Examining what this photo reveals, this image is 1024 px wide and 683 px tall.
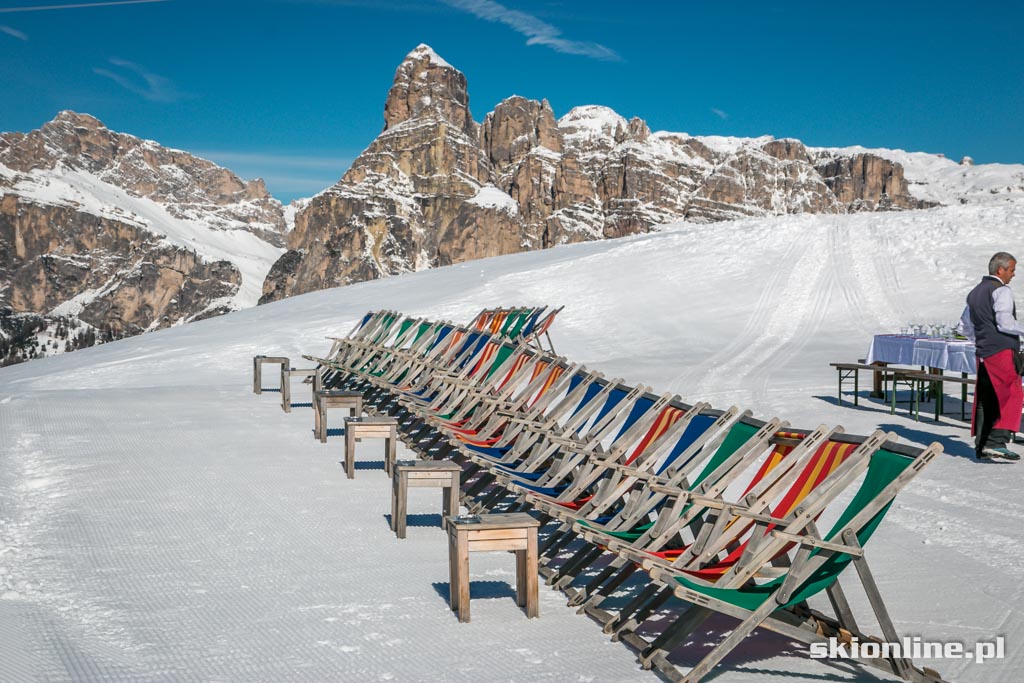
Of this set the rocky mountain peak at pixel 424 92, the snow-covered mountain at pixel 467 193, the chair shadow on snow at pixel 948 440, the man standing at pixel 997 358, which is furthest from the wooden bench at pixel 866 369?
the rocky mountain peak at pixel 424 92

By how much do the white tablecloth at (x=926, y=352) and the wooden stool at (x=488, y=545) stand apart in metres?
6.69

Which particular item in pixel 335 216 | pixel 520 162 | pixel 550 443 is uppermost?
pixel 520 162

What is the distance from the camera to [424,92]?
187250 millimetres

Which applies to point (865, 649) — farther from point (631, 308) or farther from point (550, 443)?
point (631, 308)

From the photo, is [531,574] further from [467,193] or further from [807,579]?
[467,193]

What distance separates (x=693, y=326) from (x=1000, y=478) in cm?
1186

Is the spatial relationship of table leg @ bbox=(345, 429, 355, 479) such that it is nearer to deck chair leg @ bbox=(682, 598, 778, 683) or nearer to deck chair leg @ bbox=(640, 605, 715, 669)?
deck chair leg @ bbox=(640, 605, 715, 669)

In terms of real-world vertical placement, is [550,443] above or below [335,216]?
below

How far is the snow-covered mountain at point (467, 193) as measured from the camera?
565 ft

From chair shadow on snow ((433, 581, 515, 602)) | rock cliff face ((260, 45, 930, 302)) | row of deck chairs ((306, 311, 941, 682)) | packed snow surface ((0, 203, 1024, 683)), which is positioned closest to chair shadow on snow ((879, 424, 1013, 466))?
packed snow surface ((0, 203, 1024, 683))

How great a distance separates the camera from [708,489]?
12.9 ft

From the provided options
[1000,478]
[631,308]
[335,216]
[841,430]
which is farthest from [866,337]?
[335,216]

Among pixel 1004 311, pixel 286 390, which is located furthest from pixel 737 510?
pixel 286 390

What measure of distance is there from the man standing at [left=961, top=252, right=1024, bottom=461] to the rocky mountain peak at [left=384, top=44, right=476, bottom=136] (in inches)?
7240
